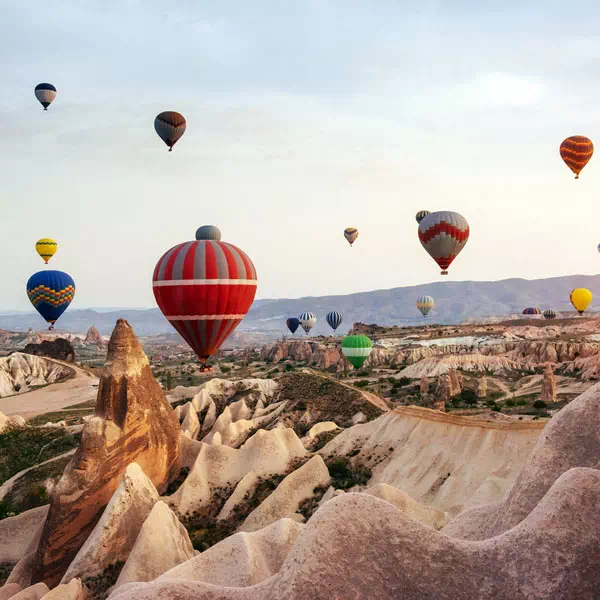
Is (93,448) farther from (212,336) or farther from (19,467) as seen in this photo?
(19,467)

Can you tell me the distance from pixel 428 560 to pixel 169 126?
2805 inches

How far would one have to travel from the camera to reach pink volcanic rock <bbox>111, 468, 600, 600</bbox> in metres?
11.1

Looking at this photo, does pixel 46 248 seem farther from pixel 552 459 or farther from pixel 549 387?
pixel 552 459

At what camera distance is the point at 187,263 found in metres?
39.8

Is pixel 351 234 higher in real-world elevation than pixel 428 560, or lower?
higher

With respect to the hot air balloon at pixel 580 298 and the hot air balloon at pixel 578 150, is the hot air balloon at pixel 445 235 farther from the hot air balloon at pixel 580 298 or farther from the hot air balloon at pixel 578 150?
the hot air balloon at pixel 580 298

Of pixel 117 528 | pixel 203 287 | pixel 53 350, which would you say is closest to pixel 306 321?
pixel 53 350

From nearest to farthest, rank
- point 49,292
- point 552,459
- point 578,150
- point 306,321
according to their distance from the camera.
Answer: point 552,459
point 578,150
point 49,292
point 306,321

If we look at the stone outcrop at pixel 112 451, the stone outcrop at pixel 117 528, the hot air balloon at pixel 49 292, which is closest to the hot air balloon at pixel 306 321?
the hot air balloon at pixel 49 292

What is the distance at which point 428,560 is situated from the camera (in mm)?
11797

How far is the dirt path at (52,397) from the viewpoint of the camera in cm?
7994

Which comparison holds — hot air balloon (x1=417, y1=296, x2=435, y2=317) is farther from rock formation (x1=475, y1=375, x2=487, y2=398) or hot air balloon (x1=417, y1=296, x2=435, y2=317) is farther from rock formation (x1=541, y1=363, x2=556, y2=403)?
rock formation (x1=541, y1=363, x2=556, y2=403)

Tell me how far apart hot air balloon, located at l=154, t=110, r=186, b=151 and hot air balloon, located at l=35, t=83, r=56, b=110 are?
118ft

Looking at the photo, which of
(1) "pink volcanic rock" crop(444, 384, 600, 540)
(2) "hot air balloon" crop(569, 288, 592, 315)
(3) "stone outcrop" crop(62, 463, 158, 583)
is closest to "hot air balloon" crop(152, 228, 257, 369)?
(3) "stone outcrop" crop(62, 463, 158, 583)
